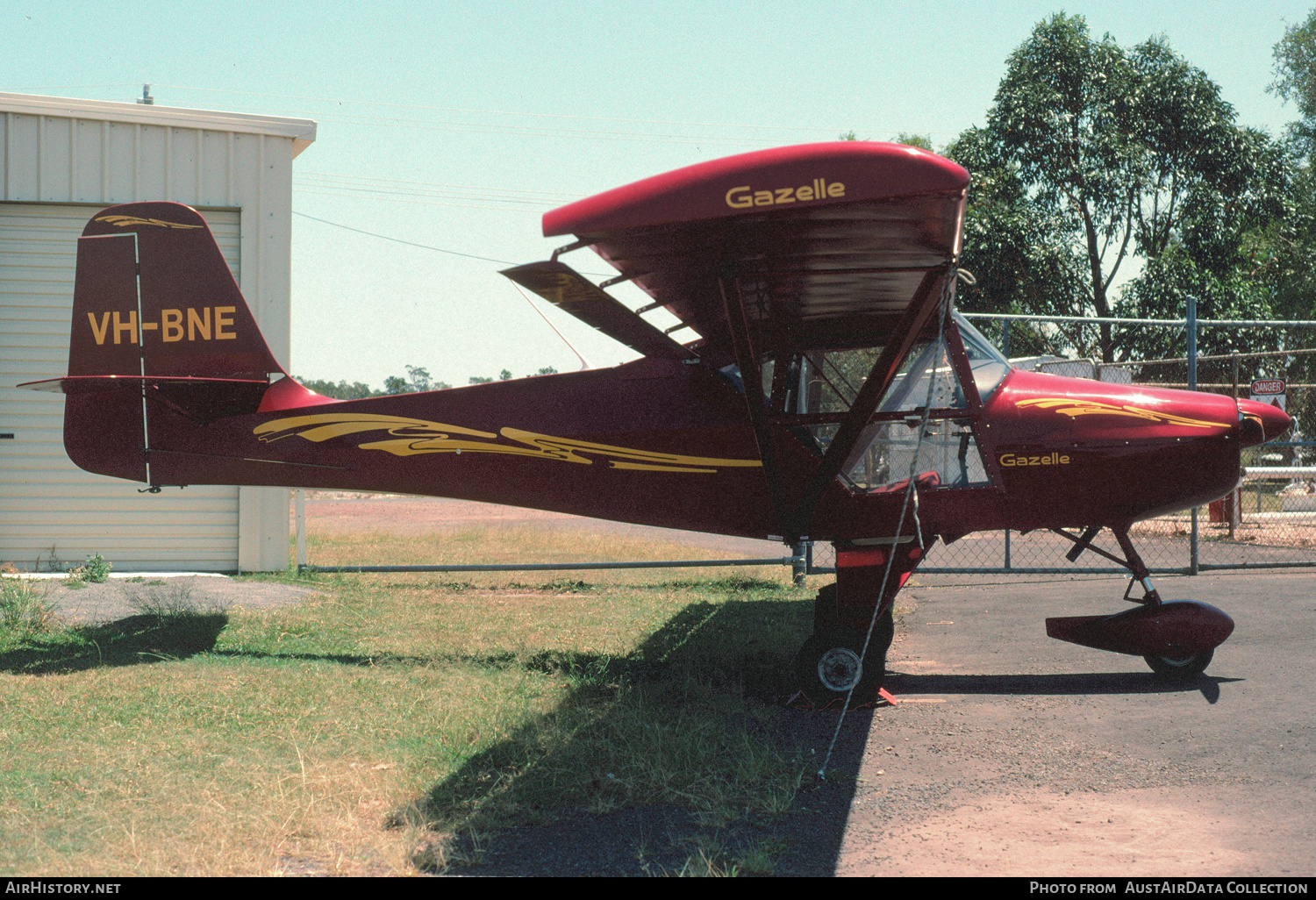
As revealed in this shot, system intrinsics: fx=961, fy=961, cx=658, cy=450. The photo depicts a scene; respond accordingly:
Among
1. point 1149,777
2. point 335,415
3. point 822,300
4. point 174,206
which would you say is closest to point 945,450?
point 822,300

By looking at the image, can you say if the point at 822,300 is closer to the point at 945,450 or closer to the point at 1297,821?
the point at 945,450

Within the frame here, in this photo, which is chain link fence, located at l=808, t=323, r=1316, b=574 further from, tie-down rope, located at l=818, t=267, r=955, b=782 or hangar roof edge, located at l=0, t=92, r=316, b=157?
hangar roof edge, located at l=0, t=92, r=316, b=157

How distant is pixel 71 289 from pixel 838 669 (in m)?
9.63

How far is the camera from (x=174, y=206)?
6.88m

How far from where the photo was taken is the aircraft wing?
11.9 ft

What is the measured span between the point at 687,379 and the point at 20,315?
8.63m

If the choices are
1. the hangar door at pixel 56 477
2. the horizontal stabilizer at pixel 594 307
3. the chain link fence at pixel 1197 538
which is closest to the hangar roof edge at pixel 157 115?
the hangar door at pixel 56 477

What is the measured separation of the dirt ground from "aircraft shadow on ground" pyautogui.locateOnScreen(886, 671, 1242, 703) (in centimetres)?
2

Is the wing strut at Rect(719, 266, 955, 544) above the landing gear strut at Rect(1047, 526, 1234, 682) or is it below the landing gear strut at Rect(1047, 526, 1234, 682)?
above

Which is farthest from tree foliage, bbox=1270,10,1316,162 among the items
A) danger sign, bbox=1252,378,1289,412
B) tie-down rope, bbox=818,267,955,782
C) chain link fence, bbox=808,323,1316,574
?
tie-down rope, bbox=818,267,955,782

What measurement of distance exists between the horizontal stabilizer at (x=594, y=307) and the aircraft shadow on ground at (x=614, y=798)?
6.71 feet

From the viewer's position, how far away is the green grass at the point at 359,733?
11.1ft

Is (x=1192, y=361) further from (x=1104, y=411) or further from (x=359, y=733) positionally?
(x=359, y=733)

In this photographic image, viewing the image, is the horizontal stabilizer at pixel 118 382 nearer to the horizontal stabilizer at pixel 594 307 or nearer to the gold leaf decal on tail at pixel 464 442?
the gold leaf decal on tail at pixel 464 442
